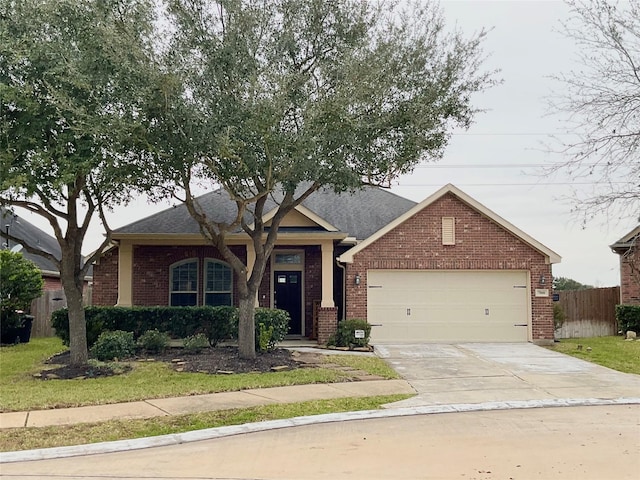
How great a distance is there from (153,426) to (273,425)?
150cm

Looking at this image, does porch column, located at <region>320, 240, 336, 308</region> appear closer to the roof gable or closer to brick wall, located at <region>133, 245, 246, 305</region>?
the roof gable

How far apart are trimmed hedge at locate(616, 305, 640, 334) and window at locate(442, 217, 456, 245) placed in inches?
260

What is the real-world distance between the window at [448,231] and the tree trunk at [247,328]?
6.45m

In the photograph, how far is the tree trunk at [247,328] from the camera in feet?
46.9

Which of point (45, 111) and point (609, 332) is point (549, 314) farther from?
point (45, 111)

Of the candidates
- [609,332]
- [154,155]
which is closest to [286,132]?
[154,155]

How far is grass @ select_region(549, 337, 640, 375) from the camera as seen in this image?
14630 mm

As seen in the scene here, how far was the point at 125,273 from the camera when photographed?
18438mm

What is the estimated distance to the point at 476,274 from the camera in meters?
18.7

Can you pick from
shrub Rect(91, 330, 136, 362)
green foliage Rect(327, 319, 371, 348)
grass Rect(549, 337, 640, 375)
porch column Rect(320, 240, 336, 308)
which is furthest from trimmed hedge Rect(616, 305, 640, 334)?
shrub Rect(91, 330, 136, 362)

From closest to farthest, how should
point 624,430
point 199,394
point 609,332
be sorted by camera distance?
1. point 624,430
2. point 199,394
3. point 609,332

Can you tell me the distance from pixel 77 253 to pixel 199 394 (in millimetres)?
5191

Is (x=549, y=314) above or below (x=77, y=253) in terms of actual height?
below

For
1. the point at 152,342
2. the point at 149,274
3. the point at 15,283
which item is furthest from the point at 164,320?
the point at 15,283
